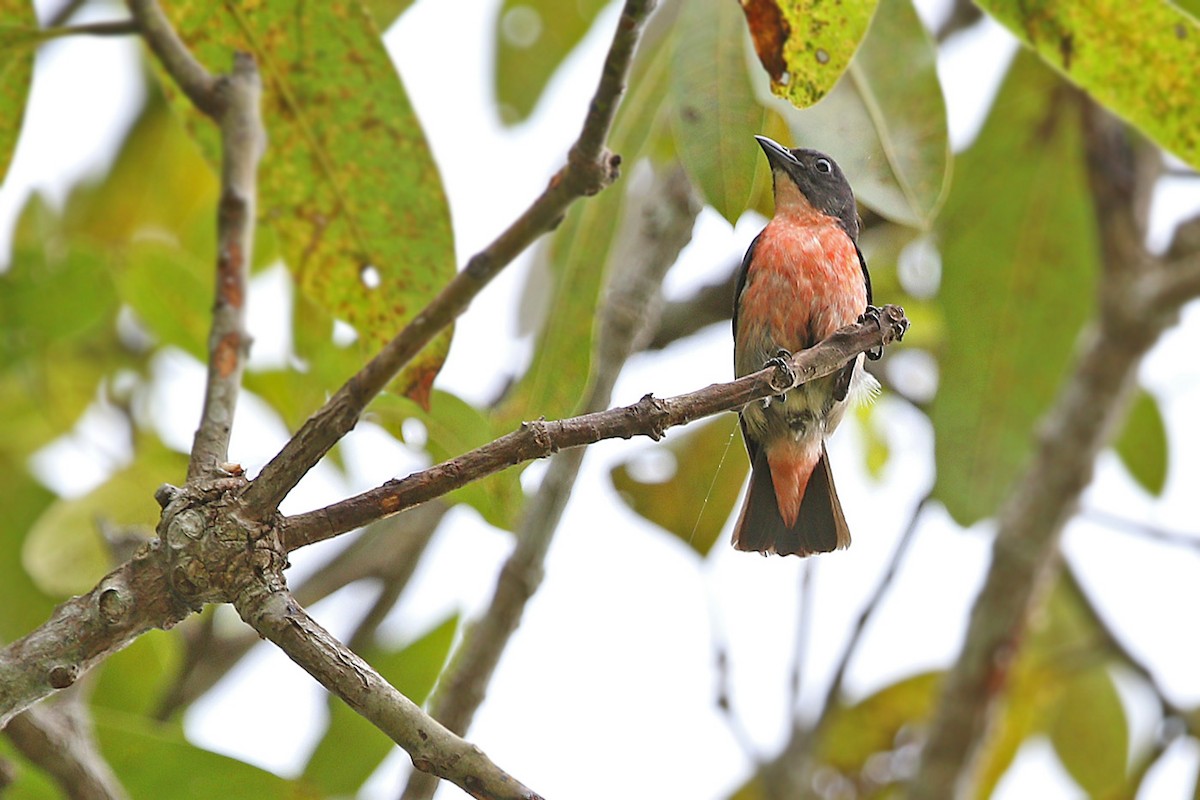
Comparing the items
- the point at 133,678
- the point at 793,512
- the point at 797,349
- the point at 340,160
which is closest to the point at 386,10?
the point at 340,160

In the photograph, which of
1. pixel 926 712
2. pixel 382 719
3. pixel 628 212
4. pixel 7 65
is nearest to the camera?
pixel 382 719

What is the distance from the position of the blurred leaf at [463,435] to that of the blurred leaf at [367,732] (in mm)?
542

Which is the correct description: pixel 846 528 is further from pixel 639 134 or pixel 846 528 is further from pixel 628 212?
pixel 628 212

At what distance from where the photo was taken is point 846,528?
3.28m

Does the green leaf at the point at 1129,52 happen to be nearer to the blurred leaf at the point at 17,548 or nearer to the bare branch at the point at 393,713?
the bare branch at the point at 393,713

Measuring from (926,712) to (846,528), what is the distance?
1786mm

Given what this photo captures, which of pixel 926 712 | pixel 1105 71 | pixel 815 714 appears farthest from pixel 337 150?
pixel 926 712

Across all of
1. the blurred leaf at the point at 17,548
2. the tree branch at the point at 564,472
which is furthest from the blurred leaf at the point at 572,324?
the blurred leaf at the point at 17,548

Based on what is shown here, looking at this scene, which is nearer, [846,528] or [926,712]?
[846,528]

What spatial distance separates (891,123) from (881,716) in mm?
2718

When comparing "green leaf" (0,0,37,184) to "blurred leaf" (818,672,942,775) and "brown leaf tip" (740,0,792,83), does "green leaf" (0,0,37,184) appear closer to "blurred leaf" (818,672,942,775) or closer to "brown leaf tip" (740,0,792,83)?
"brown leaf tip" (740,0,792,83)

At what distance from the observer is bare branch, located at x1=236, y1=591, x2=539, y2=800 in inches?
65.9

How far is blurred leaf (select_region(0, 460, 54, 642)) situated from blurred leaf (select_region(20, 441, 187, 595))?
22 centimetres

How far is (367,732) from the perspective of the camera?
313cm
